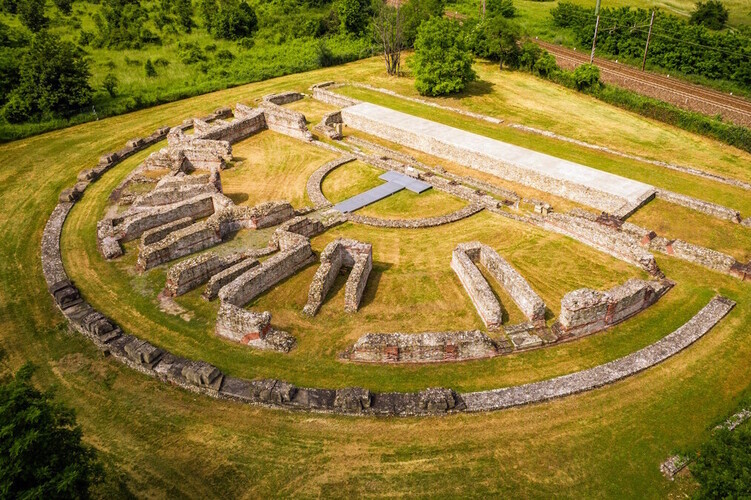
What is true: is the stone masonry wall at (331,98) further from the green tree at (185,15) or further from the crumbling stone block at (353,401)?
the crumbling stone block at (353,401)

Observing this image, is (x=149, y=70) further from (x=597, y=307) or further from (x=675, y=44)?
(x=675, y=44)

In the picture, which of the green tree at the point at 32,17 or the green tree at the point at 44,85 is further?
the green tree at the point at 32,17

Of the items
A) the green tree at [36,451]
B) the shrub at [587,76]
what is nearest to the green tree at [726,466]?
the green tree at [36,451]

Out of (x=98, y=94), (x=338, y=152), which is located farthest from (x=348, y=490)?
(x=98, y=94)

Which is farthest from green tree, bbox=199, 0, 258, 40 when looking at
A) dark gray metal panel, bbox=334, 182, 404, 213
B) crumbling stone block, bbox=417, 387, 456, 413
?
crumbling stone block, bbox=417, 387, 456, 413

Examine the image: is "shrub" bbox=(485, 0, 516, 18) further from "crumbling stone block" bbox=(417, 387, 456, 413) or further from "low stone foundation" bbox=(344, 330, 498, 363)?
"crumbling stone block" bbox=(417, 387, 456, 413)

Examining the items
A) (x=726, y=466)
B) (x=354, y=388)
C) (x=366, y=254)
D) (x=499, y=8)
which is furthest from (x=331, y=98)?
(x=726, y=466)
